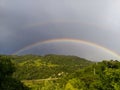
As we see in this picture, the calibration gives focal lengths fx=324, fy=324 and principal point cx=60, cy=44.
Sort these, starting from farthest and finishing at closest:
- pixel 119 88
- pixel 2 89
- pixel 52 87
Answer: pixel 52 87 < pixel 119 88 < pixel 2 89

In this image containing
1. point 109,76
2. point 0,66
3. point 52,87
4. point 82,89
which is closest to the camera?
point 0,66

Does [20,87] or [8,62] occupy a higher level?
[8,62]

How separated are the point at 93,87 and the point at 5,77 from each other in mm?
34197

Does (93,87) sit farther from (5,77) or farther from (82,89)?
(5,77)

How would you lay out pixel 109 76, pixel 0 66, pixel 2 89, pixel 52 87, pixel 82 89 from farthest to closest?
pixel 52 87 < pixel 82 89 < pixel 109 76 < pixel 0 66 < pixel 2 89

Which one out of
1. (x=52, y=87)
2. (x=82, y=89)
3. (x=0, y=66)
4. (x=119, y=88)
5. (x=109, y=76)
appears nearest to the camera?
(x=0, y=66)

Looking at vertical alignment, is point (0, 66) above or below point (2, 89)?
above

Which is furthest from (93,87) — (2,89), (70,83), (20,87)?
(2,89)

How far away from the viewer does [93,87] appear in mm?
90250

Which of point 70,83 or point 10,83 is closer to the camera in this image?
point 10,83

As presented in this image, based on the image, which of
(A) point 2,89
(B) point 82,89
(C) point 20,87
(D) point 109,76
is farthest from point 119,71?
(A) point 2,89

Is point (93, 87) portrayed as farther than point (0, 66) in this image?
Yes

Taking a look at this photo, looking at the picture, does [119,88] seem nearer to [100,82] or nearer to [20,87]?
[100,82]

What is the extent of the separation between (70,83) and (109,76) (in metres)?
Answer: 15.9
